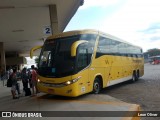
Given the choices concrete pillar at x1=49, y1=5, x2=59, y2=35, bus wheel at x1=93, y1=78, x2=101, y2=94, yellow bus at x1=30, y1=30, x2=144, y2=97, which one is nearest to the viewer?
yellow bus at x1=30, y1=30, x2=144, y2=97

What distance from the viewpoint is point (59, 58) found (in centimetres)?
1103

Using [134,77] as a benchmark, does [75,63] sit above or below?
above

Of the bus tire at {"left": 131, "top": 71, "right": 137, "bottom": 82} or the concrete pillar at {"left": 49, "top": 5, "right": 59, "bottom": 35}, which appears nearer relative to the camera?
the concrete pillar at {"left": 49, "top": 5, "right": 59, "bottom": 35}

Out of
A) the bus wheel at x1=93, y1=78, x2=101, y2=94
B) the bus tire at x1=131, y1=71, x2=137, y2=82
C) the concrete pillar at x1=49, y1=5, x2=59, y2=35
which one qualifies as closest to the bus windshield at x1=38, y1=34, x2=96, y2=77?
the bus wheel at x1=93, y1=78, x2=101, y2=94

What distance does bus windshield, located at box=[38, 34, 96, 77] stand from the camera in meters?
10.7

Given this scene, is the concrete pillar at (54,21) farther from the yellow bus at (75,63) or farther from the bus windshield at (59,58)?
the bus windshield at (59,58)

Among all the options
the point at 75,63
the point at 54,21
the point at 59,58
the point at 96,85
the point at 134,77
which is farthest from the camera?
the point at 134,77

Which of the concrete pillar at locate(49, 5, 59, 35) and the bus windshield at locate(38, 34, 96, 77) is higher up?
the concrete pillar at locate(49, 5, 59, 35)

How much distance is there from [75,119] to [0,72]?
95.7 ft

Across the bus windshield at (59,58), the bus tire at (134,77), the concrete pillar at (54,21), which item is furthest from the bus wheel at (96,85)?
the bus tire at (134,77)

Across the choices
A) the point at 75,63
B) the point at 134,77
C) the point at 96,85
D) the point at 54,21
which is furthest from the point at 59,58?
the point at 134,77

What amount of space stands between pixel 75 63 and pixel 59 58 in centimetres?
86

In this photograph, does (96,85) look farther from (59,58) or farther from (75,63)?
(59,58)

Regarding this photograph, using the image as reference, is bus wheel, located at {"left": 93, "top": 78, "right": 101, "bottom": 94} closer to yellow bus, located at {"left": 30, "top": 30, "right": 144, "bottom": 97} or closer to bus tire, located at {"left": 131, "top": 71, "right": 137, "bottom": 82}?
yellow bus, located at {"left": 30, "top": 30, "right": 144, "bottom": 97}
